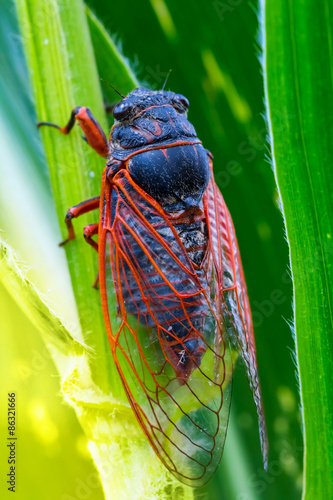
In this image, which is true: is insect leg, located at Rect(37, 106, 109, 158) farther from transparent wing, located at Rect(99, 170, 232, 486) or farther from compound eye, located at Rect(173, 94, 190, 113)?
compound eye, located at Rect(173, 94, 190, 113)

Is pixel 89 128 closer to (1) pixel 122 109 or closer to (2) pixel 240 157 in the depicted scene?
(1) pixel 122 109

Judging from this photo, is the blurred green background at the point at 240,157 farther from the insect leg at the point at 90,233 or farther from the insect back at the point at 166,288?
the insect leg at the point at 90,233

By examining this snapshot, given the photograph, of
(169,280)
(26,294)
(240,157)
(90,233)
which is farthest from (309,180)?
(26,294)

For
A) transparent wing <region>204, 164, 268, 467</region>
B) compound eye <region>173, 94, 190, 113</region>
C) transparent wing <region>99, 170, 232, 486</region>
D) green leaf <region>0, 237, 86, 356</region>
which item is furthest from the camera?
compound eye <region>173, 94, 190, 113</region>

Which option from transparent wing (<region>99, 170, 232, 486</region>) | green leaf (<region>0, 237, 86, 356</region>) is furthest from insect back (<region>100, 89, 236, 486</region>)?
green leaf (<region>0, 237, 86, 356</region>)

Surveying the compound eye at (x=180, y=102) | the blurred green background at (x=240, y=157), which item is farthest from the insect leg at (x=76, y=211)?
the compound eye at (x=180, y=102)
